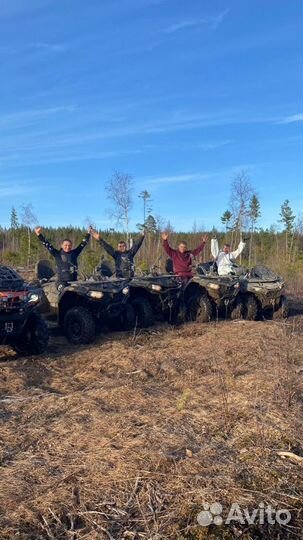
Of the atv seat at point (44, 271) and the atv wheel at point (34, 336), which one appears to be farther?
the atv seat at point (44, 271)

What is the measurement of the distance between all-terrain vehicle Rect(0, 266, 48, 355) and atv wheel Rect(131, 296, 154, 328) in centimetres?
278

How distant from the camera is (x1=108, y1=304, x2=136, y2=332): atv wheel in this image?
1064 cm

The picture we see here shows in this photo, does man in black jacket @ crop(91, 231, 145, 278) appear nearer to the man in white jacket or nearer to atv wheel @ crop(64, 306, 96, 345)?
atv wheel @ crop(64, 306, 96, 345)

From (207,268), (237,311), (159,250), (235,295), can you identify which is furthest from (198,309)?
(159,250)

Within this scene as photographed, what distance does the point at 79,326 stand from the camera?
30.8 ft

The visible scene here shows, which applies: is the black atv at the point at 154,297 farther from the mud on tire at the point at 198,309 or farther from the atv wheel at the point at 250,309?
the atv wheel at the point at 250,309

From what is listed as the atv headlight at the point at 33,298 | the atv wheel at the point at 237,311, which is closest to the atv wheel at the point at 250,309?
the atv wheel at the point at 237,311

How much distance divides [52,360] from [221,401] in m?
3.32

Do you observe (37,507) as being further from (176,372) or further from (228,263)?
(228,263)

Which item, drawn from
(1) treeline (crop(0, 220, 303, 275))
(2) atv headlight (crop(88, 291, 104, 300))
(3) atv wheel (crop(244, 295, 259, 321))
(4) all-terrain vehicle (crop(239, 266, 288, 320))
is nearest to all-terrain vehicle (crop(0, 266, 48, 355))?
(2) atv headlight (crop(88, 291, 104, 300))

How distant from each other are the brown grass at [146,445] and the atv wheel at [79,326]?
1416mm

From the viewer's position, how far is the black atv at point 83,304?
930 centimetres

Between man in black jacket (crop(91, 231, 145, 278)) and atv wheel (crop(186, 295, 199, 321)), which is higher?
man in black jacket (crop(91, 231, 145, 278))

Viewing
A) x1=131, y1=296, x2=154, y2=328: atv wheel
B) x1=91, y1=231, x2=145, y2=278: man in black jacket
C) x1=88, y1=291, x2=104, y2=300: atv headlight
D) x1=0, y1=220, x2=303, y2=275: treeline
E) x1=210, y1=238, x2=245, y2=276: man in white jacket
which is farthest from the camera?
x1=0, y1=220, x2=303, y2=275: treeline
